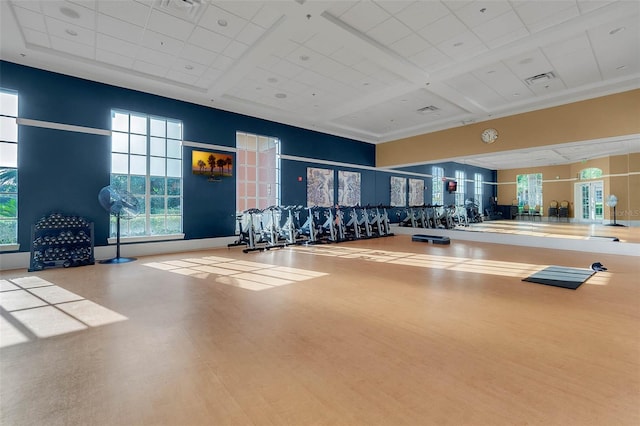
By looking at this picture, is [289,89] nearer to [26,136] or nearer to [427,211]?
[26,136]

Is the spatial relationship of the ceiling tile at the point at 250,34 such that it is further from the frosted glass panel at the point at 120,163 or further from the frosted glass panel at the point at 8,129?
the frosted glass panel at the point at 8,129

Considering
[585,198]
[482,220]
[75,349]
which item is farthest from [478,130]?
[75,349]

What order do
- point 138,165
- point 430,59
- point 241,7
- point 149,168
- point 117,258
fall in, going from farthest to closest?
1. point 149,168
2. point 138,165
3. point 117,258
4. point 430,59
5. point 241,7

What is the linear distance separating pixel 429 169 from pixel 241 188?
31.6ft

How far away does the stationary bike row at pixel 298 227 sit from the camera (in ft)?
25.7

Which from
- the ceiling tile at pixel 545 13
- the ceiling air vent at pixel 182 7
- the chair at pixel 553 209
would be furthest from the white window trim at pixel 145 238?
the chair at pixel 553 209

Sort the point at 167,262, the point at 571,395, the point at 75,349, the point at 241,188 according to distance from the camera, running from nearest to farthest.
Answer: the point at 571,395 → the point at 75,349 → the point at 167,262 → the point at 241,188

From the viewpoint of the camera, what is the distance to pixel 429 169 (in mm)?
14109

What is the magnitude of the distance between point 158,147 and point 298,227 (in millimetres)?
4789

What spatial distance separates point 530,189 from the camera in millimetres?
10461

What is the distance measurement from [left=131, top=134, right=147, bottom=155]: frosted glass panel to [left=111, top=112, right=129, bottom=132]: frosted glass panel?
0.24 meters

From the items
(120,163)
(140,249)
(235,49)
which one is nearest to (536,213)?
(235,49)

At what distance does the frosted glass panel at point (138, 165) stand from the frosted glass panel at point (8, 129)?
6.31ft

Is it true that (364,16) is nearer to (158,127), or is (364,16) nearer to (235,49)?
(235,49)
